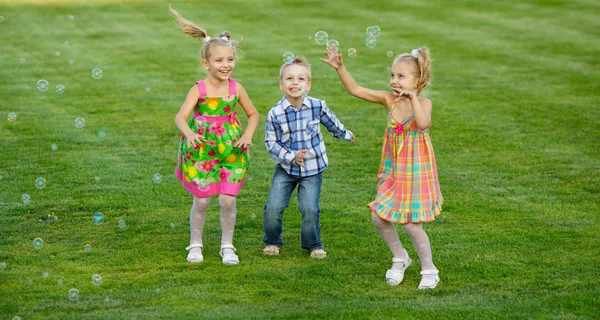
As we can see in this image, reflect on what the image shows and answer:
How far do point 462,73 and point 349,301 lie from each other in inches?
392

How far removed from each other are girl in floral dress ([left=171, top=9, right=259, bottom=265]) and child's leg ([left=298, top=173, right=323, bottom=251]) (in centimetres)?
48

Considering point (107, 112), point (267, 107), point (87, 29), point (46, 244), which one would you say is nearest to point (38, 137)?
point (107, 112)

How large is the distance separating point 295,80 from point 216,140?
721 millimetres

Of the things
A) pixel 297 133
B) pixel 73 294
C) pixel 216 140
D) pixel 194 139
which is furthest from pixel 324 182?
pixel 73 294

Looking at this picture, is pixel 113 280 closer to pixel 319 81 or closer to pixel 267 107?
pixel 267 107

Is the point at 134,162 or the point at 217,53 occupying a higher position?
the point at 217,53

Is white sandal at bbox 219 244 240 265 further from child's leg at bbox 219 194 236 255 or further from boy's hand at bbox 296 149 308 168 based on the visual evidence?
boy's hand at bbox 296 149 308 168

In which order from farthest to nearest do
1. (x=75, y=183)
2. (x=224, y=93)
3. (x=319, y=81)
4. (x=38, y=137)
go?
1. (x=319, y=81)
2. (x=38, y=137)
3. (x=75, y=183)
4. (x=224, y=93)

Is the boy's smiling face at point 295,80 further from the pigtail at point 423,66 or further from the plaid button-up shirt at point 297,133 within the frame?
the pigtail at point 423,66

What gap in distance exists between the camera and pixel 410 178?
6348 mm

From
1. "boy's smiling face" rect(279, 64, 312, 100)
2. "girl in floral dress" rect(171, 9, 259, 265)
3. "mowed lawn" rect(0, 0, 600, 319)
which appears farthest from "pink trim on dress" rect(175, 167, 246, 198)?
"boy's smiling face" rect(279, 64, 312, 100)

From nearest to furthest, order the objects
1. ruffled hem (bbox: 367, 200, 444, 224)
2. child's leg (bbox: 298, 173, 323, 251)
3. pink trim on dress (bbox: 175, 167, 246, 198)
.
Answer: ruffled hem (bbox: 367, 200, 444, 224), pink trim on dress (bbox: 175, 167, 246, 198), child's leg (bbox: 298, 173, 323, 251)

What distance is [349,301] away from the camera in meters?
6.10

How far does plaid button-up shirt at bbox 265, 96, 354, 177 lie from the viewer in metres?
6.95
